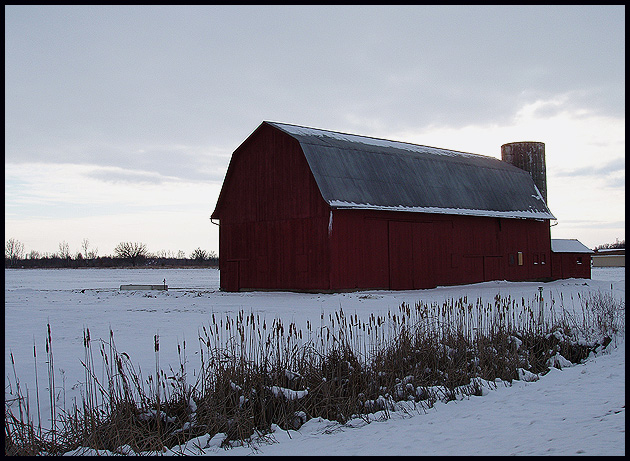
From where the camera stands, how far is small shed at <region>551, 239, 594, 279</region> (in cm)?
2711

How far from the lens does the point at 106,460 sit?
4.50m

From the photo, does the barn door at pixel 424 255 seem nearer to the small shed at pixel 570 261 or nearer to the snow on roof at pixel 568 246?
the small shed at pixel 570 261

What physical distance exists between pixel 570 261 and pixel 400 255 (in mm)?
10969

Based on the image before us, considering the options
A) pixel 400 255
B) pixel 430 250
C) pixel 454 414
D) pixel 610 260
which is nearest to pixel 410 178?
pixel 430 250

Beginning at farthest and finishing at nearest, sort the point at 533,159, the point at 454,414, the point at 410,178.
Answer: the point at 533,159 → the point at 410,178 → the point at 454,414

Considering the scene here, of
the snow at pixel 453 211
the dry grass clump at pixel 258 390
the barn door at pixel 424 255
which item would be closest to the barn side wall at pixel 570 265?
the snow at pixel 453 211

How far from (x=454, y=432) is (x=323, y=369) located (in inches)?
77.0

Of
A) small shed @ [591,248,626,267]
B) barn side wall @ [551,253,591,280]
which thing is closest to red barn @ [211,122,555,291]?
barn side wall @ [551,253,591,280]

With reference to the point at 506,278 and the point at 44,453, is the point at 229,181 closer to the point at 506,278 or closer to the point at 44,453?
the point at 506,278

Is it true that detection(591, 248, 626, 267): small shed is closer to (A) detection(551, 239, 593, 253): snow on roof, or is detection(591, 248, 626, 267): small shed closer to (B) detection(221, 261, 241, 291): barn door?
(A) detection(551, 239, 593, 253): snow on roof

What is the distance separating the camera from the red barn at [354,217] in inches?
761

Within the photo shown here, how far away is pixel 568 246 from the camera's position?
27.8m

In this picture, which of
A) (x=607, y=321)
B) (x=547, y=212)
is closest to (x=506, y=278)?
(x=547, y=212)

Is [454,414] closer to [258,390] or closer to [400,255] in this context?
[258,390]
